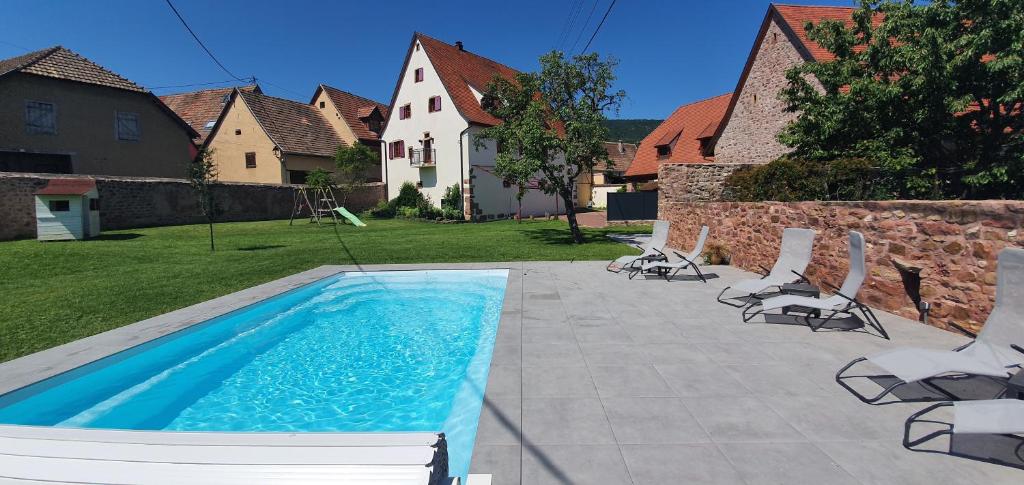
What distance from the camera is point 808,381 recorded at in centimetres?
406

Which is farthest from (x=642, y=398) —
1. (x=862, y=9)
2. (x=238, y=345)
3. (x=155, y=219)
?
(x=155, y=219)

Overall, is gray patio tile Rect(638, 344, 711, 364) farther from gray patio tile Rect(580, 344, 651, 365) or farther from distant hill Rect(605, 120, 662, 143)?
distant hill Rect(605, 120, 662, 143)

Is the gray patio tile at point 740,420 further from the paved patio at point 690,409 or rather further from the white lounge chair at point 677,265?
the white lounge chair at point 677,265

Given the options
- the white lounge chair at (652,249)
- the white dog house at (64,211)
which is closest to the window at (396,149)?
the white dog house at (64,211)

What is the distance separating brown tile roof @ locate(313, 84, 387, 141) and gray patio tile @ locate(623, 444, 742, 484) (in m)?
35.2

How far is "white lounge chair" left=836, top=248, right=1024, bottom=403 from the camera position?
10.9 ft

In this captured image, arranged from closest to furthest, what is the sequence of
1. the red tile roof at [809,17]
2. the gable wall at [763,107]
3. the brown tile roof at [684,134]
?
the red tile roof at [809,17] < the gable wall at [763,107] < the brown tile roof at [684,134]

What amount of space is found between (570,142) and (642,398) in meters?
12.7

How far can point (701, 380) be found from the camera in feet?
13.5

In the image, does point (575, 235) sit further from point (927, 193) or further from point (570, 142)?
point (927, 193)

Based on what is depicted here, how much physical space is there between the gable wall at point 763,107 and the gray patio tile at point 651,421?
19.0 m

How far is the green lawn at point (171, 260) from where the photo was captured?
672 centimetres

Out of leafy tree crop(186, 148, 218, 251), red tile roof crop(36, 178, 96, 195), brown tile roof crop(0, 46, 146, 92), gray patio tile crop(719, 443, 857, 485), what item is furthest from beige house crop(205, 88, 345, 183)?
gray patio tile crop(719, 443, 857, 485)

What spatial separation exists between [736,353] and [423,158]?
28.2 m
